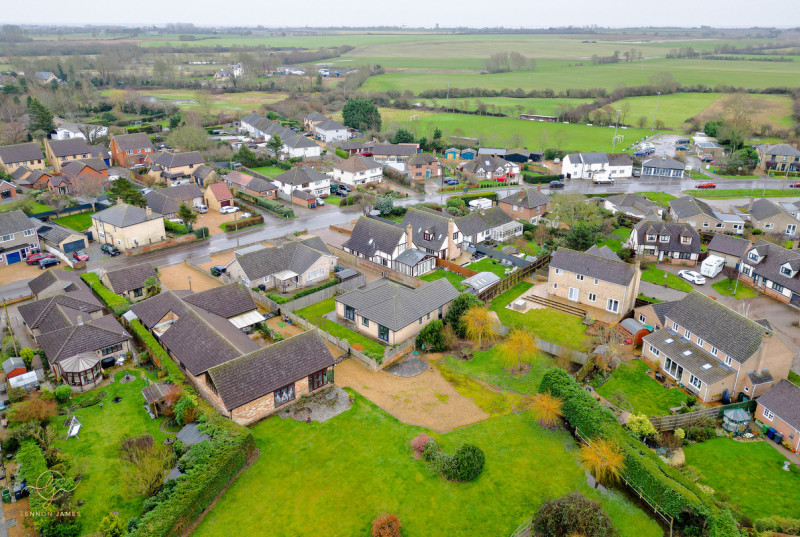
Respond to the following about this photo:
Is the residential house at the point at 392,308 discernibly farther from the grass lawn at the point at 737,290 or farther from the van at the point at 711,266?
the van at the point at 711,266

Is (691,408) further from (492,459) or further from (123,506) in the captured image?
(123,506)

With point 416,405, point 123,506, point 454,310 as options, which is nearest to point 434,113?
point 454,310

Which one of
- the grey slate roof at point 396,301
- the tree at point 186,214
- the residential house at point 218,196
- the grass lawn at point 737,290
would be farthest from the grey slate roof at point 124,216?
the grass lawn at point 737,290

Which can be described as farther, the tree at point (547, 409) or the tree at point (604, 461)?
the tree at point (547, 409)

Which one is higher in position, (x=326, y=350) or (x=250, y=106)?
(x=250, y=106)

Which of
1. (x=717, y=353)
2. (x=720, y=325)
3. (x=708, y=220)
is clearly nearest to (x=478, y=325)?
(x=717, y=353)

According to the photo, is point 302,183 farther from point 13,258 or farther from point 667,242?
point 667,242
